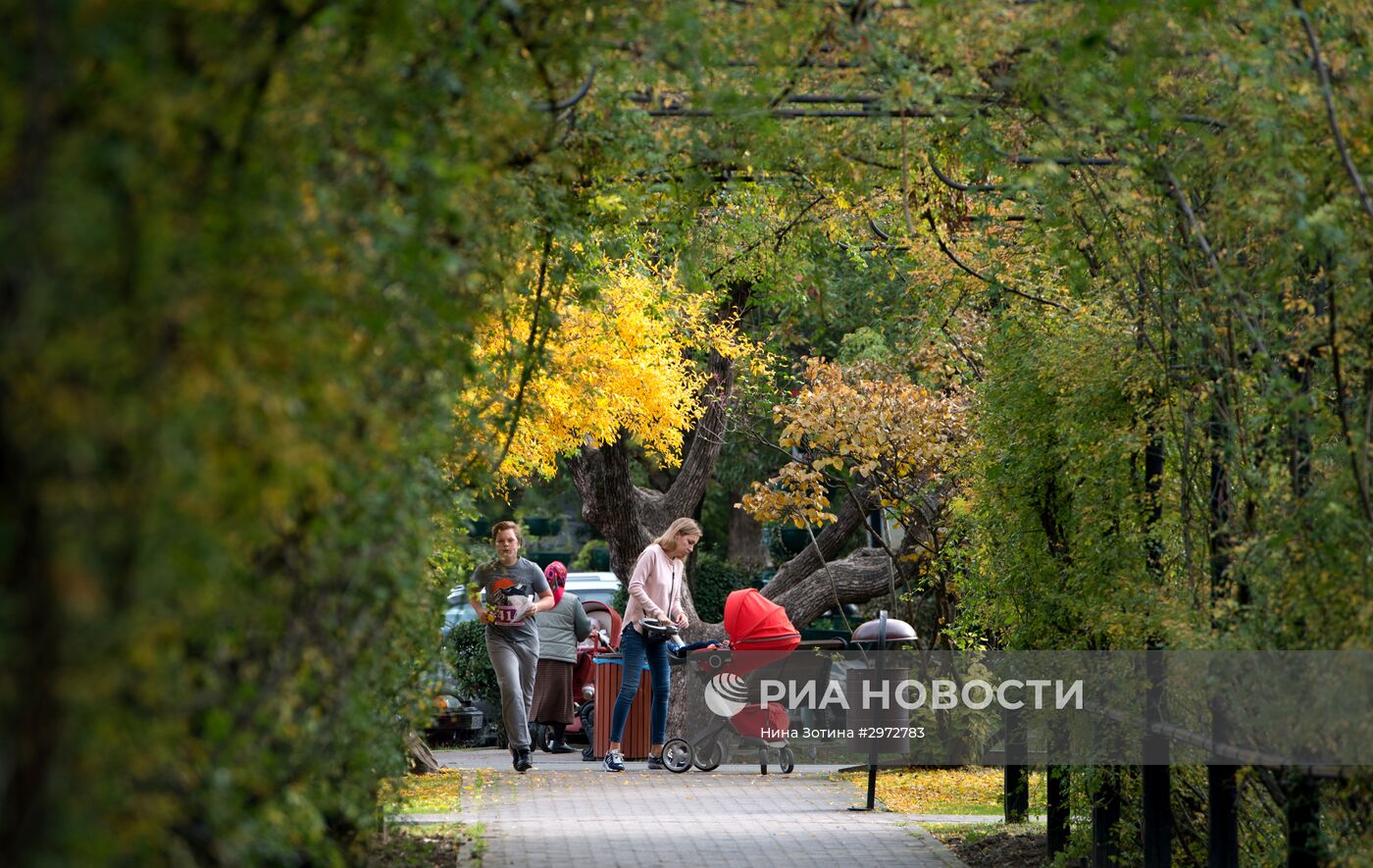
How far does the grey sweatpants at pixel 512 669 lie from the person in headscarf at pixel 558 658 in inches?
76.9

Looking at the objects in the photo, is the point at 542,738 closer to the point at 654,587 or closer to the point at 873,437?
the point at 654,587

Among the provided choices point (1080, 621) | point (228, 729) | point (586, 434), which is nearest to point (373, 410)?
point (228, 729)

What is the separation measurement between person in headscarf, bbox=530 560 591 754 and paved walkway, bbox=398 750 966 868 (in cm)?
130

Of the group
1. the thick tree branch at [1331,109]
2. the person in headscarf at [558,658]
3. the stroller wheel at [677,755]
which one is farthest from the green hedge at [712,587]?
the thick tree branch at [1331,109]

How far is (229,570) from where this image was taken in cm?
310

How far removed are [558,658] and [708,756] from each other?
2.10 meters

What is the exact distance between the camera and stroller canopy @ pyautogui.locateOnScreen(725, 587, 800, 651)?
41.7 feet

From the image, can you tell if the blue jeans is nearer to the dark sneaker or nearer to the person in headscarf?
the dark sneaker

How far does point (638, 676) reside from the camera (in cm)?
1331

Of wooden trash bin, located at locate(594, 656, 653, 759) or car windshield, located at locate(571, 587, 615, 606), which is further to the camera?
car windshield, located at locate(571, 587, 615, 606)

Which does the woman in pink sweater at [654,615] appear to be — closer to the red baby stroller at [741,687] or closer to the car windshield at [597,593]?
the red baby stroller at [741,687]

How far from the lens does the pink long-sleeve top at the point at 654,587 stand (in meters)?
12.9

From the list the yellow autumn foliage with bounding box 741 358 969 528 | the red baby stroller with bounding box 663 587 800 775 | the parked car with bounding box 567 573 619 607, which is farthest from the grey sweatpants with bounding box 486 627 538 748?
the parked car with bounding box 567 573 619 607

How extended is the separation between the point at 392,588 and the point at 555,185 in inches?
109
